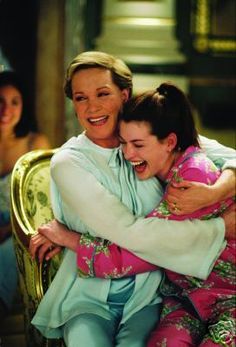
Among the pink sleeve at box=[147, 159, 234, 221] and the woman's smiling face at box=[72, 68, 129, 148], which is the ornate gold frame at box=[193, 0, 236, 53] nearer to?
the woman's smiling face at box=[72, 68, 129, 148]

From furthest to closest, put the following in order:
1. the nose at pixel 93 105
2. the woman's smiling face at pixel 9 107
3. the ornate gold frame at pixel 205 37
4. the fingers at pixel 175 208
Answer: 1. the ornate gold frame at pixel 205 37
2. the woman's smiling face at pixel 9 107
3. the nose at pixel 93 105
4. the fingers at pixel 175 208

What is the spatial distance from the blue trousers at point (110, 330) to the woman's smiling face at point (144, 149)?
408 millimetres

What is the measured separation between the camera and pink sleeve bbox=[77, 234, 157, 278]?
1.65 metres

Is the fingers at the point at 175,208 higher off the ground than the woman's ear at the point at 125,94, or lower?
lower

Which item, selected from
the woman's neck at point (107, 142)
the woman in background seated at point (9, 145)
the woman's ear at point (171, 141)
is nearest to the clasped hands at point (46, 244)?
the woman's neck at point (107, 142)

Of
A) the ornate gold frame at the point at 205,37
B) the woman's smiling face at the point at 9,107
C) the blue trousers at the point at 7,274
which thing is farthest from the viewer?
the ornate gold frame at the point at 205,37

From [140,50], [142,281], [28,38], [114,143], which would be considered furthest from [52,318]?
[140,50]

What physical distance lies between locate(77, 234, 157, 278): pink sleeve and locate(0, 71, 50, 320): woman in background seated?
113cm

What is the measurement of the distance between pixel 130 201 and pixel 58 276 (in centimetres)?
31

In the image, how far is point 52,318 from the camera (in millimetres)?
1742

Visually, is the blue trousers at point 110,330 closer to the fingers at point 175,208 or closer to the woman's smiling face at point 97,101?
the fingers at point 175,208

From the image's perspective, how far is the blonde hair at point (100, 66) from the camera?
176cm

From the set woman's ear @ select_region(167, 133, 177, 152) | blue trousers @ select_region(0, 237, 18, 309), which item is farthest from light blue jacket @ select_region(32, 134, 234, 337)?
blue trousers @ select_region(0, 237, 18, 309)

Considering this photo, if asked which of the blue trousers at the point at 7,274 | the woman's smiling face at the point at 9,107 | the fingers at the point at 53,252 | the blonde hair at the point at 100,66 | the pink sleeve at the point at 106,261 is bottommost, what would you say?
the blue trousers at the point at 7,274
